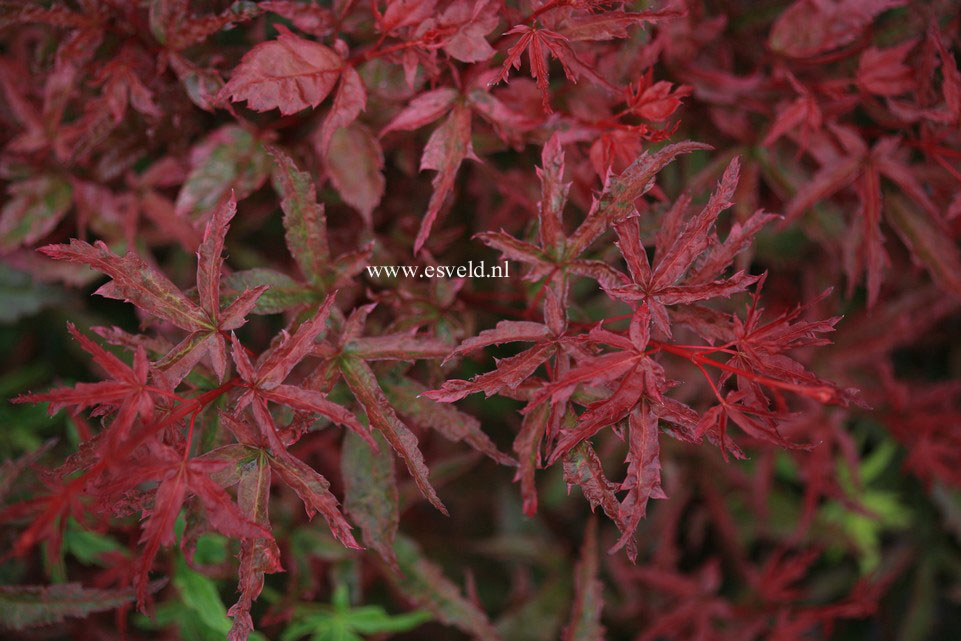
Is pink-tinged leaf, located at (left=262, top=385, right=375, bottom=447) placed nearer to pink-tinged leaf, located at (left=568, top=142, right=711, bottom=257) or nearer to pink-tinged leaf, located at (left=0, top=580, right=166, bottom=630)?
pink-tinged leaf, located at (left=568, top=142, right=711, bottom=257)

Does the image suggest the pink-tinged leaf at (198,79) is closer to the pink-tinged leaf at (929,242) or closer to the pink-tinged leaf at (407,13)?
the pink-tinged leaf at (407,13)

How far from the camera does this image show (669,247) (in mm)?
745

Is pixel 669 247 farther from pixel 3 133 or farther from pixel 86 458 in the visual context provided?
pixel 3 133

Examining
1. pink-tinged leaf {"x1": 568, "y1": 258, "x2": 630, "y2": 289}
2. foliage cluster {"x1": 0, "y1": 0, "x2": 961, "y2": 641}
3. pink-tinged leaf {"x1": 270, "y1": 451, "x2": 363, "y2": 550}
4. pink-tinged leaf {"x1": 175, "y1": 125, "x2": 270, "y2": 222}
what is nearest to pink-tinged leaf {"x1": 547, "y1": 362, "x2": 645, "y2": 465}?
→ foliage cluster {"x1": 0, "y1": 0, "x2": 961, "y2": 641}

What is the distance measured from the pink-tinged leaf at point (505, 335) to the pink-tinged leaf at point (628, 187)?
118 mm

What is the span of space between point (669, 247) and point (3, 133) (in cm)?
102

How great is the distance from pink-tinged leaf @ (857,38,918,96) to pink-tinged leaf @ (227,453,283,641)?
889 mm

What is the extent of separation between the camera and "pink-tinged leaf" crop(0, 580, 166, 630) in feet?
2.87

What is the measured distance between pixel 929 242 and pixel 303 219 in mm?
875

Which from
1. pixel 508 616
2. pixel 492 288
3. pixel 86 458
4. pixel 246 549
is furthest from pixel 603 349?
pixel 508 616

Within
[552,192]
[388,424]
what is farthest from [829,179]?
[388,424]

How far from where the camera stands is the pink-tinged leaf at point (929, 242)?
99 cm

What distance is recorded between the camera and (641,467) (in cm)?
66

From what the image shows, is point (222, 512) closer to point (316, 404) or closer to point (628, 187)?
point (316, 404)
